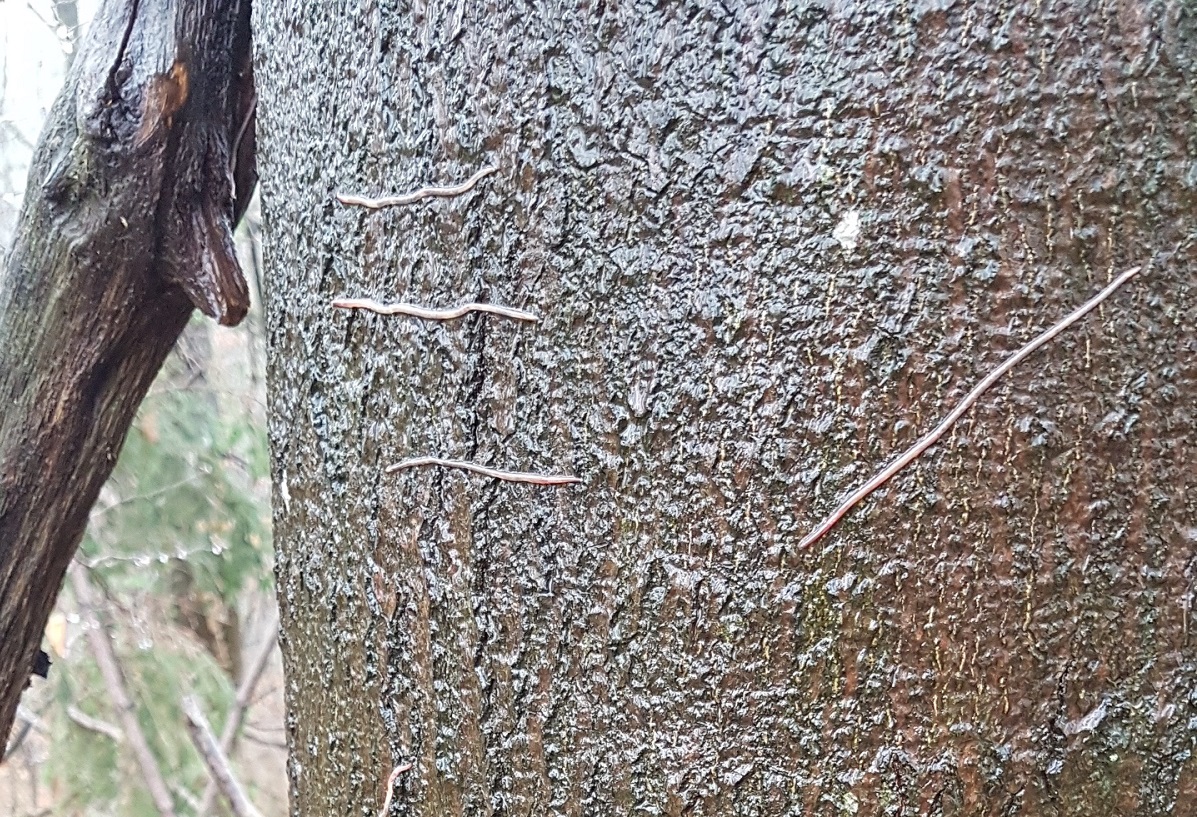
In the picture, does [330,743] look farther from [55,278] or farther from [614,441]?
[55,278]

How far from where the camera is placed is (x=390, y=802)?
0.51 m

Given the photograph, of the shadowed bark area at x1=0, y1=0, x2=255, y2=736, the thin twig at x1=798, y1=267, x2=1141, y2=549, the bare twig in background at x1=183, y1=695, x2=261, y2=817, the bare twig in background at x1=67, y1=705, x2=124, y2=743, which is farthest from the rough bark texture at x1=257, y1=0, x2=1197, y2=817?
the bare twig in background at x1=67, y1=705, x2=124, y2=743

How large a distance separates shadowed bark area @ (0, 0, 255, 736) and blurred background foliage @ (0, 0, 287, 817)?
1998mm

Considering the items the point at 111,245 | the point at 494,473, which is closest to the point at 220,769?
the point at 111,245

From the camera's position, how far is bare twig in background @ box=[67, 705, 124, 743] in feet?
9.30

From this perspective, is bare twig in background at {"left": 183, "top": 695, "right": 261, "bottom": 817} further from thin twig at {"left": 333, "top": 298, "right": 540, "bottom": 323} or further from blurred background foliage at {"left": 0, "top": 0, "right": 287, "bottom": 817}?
thin twig at {"left": 333, "top": 298, "right": 540, "bottom": 323}

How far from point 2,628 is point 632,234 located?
2.84 ft

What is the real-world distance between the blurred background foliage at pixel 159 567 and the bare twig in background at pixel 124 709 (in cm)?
3

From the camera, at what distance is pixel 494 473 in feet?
1.56

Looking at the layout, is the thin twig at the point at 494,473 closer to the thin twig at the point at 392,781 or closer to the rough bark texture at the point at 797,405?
the rough bark texture at the point at 797,405

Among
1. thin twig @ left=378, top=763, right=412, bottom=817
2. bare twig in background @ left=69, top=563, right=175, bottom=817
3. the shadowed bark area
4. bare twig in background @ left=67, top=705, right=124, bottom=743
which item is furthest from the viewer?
bare twig in background @ left=67, top=705, right=124, bottom=743

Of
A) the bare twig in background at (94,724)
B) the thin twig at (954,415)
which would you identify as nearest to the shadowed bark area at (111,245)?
the thin twig at (954,415)

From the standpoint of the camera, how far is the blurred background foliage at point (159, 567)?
284cm

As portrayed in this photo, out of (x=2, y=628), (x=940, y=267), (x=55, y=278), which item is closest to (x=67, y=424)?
(x=55, y=278)
